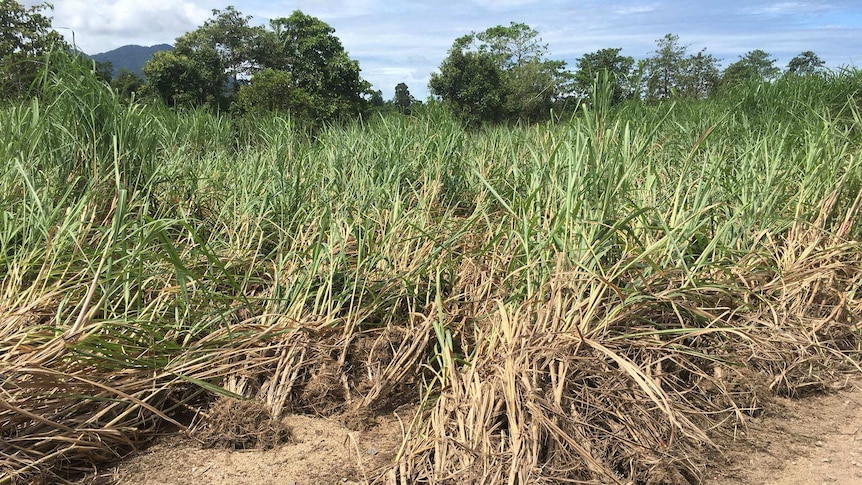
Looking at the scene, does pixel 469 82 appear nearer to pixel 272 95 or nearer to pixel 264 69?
pixel 264 69

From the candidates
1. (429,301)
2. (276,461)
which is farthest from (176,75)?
(276,461)

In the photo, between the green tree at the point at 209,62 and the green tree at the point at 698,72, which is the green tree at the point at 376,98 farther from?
the green tree at the point at 698,72

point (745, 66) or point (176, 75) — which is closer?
point (176, 75)

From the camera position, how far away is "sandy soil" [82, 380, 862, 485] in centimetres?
136

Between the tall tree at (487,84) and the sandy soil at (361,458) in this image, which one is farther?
the tall tree at (487,84)

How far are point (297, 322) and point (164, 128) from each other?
2529 millimetres

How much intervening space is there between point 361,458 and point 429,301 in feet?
2.34

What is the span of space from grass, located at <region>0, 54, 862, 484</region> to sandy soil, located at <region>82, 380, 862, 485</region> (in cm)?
7

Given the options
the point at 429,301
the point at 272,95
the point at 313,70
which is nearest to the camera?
the point at 429,301

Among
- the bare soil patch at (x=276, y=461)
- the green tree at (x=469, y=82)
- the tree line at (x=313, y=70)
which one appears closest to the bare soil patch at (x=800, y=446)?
the bare soil patch at (x=276, y=461)

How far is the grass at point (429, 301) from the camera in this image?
137 centimetres

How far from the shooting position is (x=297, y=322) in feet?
5.73

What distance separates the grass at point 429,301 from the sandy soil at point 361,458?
0.07 metres

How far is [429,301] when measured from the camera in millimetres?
2012
